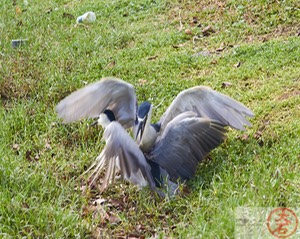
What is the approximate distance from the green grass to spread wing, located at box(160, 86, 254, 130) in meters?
0.23

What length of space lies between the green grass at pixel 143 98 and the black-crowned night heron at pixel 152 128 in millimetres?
161

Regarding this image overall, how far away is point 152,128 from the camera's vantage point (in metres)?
4.84

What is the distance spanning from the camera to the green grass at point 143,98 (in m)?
4.02

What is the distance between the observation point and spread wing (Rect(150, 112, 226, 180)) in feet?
15.0

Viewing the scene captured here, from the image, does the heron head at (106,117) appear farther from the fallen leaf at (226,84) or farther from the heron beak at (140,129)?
the fallen leaf at (226,84)

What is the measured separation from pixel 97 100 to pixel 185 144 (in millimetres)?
965

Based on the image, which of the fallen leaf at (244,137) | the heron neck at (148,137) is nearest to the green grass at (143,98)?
the fallen leaf at (244,137)

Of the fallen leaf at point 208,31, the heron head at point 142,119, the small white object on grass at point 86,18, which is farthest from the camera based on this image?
the small white object on grass at point 86,18

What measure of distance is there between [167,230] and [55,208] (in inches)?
32.4

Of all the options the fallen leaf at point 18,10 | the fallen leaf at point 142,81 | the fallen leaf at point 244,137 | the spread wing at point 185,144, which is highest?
the fallen leaf at point 18,10

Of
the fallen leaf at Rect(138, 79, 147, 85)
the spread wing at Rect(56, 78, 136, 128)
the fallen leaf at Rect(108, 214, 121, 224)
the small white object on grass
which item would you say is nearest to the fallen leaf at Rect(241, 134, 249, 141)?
the spread wing at Rect(56, 78, 136, 128)

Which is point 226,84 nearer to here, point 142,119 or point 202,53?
point 202,53

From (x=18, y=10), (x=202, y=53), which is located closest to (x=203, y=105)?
(x=202, y=53)

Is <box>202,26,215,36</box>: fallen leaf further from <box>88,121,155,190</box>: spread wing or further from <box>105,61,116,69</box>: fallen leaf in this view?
<box>88,121,155,190</box>: spread wing
